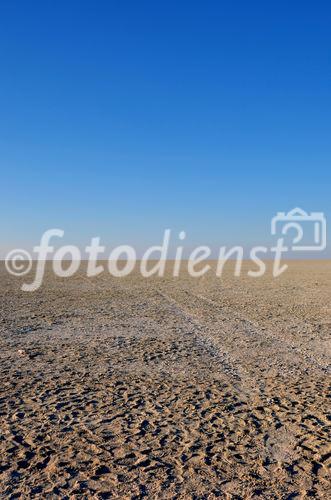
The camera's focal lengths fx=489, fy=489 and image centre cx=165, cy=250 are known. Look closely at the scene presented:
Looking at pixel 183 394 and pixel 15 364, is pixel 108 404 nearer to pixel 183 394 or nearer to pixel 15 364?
pixel 183 394

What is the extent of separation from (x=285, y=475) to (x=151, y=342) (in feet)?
18.1

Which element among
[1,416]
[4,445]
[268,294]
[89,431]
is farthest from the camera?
[268,294]

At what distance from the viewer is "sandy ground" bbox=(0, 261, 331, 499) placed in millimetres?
3797

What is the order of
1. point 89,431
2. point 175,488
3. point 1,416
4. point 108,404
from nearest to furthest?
point 175,488 < point 89,431 < point 1,416 < point 108,404

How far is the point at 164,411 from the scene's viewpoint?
5.32m

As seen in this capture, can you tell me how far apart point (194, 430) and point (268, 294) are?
15.2 m

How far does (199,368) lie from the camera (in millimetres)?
A: 7270

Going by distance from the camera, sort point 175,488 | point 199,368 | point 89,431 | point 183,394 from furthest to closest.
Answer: point 199,368, point 183,394, point 89,431, point 175,488

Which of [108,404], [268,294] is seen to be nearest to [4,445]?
[108,404]

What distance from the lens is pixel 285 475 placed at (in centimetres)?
388

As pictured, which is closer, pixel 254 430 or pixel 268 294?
pixel 254 430

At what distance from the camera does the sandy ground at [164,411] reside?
12.5 ft

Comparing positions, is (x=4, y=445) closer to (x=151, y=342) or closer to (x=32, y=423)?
(x=32, y=423)

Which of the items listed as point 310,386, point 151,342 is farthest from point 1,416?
point 151,342
